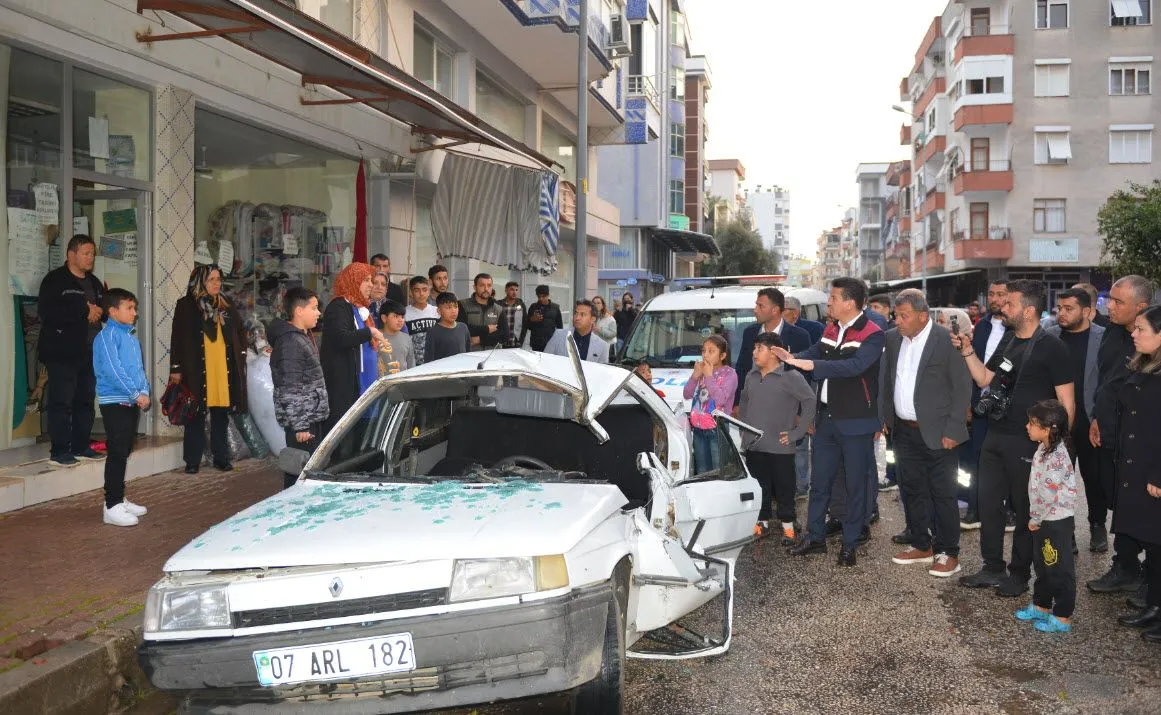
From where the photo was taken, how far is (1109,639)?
5191 millimetres

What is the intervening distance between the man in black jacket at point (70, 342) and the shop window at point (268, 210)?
252 centimetres

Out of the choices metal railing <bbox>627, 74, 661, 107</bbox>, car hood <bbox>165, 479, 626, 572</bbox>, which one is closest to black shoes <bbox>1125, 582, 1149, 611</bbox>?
car hood <bbox>165, 479, 626, 572</bbox>

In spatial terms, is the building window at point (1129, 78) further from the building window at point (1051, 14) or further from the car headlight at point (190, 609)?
the car headlight at point (190, 609)

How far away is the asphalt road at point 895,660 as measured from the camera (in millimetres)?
4246

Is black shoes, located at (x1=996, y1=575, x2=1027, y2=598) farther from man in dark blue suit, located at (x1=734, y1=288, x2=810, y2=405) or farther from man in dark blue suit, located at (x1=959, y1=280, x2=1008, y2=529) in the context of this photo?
man in dark blue suit, located at (x1=734, y1=288, x2=810, y2=405)

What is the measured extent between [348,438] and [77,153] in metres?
5.42

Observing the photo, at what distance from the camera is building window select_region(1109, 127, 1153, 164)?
45.6 metres

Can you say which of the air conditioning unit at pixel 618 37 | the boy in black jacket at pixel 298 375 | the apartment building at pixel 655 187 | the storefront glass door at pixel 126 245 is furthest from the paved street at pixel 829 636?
the apartment building at pixel 655 187

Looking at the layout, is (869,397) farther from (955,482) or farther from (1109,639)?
(1109,639)

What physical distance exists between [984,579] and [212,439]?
6.64 meters

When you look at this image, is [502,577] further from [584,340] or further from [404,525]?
[584,340]

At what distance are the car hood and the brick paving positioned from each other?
1.41m

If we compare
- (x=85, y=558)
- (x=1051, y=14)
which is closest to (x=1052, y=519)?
(x=85, y=558)

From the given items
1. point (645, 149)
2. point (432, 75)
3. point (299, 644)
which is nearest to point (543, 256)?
point (432, 75)
